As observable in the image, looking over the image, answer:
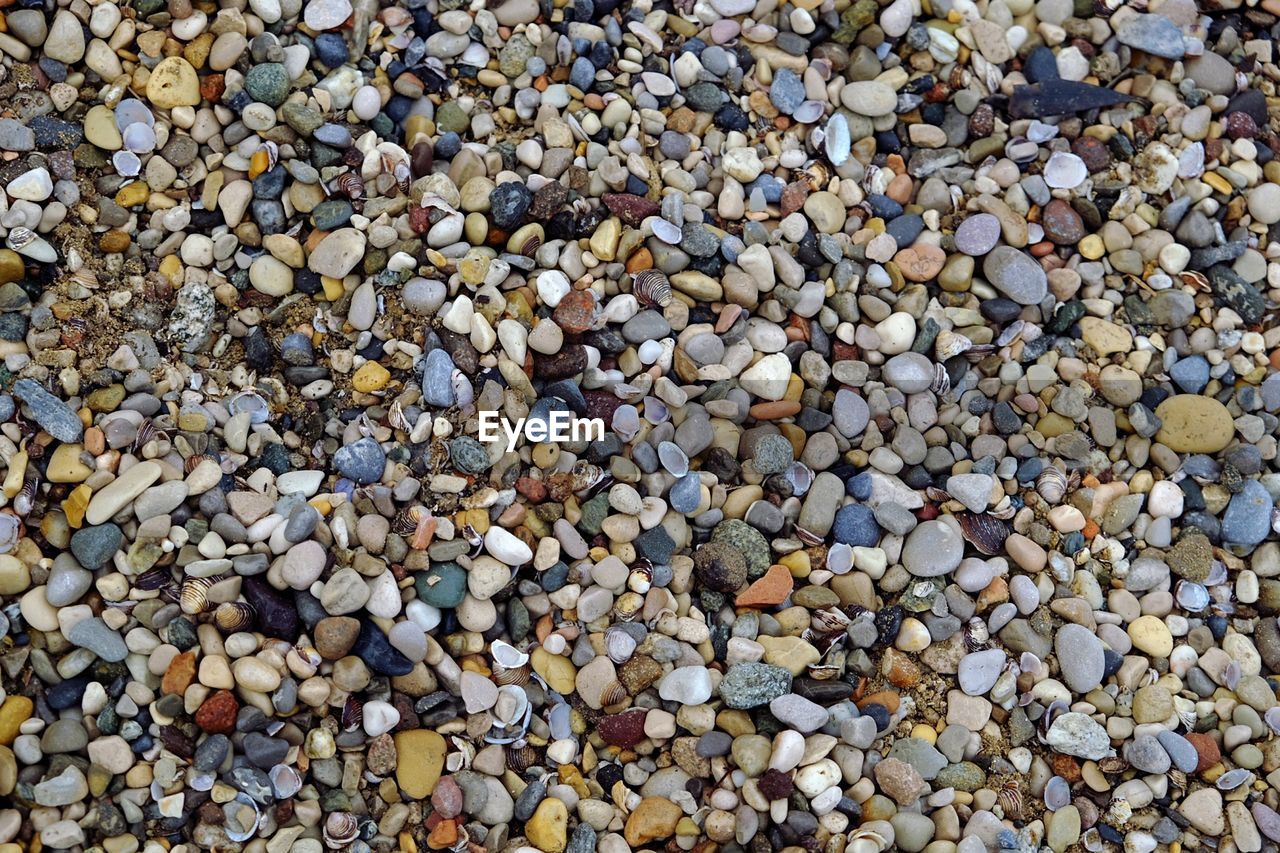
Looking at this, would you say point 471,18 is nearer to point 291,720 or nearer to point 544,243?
point 544,243

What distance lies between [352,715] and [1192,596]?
179 centimetres

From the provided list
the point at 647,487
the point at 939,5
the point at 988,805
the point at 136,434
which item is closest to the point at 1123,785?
the point at 988,805

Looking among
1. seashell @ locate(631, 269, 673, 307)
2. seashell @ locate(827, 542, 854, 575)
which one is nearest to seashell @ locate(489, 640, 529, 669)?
seashell @ locate(827, 542, 854, 575)

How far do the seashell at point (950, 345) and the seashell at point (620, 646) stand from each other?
0.97 meters

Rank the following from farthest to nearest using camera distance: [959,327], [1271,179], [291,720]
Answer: [1271,179], [959,327], [291,720]

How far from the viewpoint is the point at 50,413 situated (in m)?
2.16

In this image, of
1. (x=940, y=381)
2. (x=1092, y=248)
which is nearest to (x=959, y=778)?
(x=940, y=381)

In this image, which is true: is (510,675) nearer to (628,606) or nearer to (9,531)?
(628,606)

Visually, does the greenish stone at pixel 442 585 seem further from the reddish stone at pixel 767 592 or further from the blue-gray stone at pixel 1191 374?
the blue-gray stone at pixel 1191 374

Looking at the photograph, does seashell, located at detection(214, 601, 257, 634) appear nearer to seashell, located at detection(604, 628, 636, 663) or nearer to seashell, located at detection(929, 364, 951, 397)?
seashell, located at detection(604, 628, 636, 663)

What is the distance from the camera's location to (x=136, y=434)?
85.7 inches

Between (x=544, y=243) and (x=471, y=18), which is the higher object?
(x=471, y=18)

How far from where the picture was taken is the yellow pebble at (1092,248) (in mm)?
2615

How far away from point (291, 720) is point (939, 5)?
89.6 inches
